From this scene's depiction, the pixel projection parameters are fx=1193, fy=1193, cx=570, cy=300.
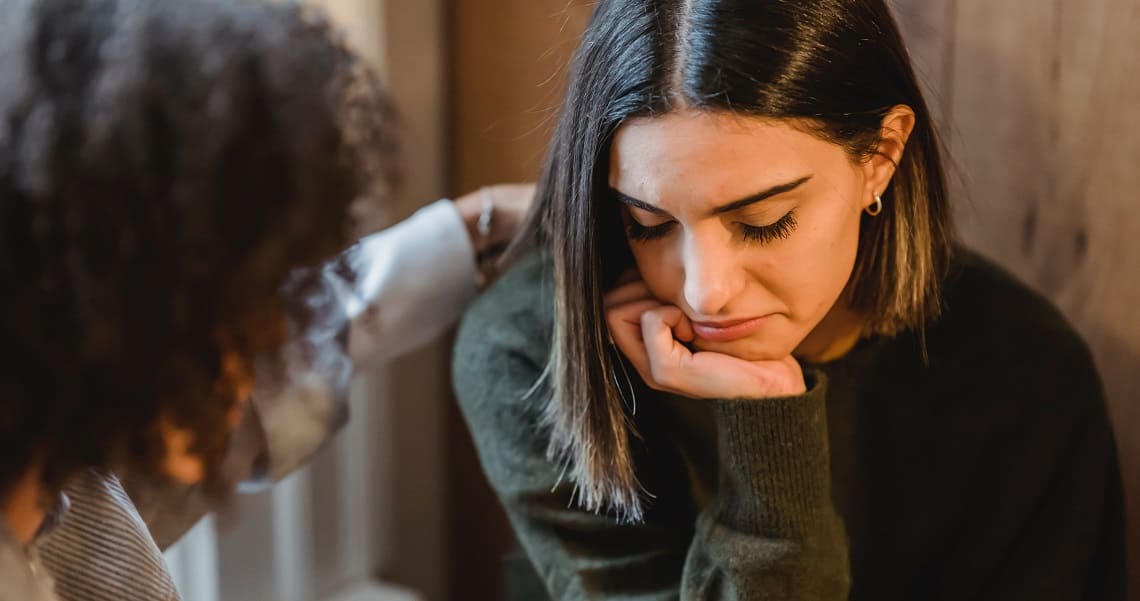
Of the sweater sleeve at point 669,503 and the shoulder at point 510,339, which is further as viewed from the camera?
the shoulder at point 510,339

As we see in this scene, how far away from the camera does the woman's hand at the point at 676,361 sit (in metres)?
0.94

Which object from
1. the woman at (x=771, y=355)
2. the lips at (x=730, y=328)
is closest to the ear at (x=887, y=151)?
the woman at (x=771, y=355)

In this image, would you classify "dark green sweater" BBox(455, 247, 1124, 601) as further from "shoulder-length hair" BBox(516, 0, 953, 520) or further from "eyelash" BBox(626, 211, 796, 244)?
"eyelash" BBox(626, 211, 796, 244)

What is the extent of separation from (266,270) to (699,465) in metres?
0.53

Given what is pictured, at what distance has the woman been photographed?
848mm

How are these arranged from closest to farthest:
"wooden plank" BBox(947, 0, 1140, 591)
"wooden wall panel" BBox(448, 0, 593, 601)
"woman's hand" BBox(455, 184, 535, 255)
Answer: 1. "wooden plank" BBox(947, 0, 1140, 591)
2. "woman's hand" BBox(455, 184, 535, 255)
3. "wooden wall panel" BBox(448, 0, 593, 601)

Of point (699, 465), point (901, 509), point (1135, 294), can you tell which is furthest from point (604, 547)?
point (1135, 294)

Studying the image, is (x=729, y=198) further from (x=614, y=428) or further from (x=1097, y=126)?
(x=1097, y=126)

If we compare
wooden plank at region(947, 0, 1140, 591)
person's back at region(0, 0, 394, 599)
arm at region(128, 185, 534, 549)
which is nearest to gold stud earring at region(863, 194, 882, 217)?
wooden plank at region(947, 0, 1140, 591)

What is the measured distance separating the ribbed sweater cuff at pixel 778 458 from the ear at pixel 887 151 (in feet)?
0.53

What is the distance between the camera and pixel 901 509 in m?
1.08

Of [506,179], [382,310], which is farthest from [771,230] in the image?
[506,179]

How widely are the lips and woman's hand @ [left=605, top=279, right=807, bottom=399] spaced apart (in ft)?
0.06

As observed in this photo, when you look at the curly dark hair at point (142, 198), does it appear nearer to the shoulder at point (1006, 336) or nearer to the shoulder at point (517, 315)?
the shoulder at point (517, 315)
